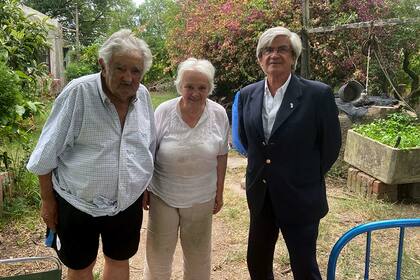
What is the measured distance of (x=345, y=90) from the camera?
6316 millimetres

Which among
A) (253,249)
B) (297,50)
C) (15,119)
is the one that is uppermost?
(297,50)

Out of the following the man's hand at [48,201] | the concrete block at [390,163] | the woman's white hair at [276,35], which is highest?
the woman's white hair at [276,35]

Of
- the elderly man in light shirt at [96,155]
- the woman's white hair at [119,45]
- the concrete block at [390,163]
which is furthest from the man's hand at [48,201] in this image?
the concrete block at [390,163]

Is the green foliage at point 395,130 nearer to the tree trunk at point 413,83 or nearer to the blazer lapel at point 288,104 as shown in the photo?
the tree trunk at point 413,83

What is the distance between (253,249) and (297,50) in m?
1.17

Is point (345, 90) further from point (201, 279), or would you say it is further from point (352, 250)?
point (201, 279)

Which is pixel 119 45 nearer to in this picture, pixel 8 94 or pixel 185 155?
pixel 185 155

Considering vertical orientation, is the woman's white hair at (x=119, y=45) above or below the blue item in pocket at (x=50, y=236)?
above

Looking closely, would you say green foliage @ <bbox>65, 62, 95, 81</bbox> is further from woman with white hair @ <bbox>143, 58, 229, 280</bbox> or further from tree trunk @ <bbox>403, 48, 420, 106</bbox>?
woman with white hair @ <bbox>143, 58, 229, 280</bbox>

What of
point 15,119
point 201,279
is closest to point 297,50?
point 201,279

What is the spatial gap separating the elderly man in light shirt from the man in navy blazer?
0.61 metres

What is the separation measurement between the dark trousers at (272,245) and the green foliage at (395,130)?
260 cm

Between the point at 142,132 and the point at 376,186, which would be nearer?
the point at 142,132

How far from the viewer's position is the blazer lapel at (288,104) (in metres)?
2.14
